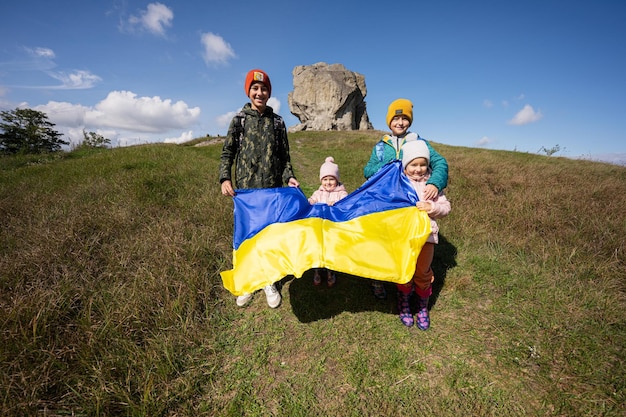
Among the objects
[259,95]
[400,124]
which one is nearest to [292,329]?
[400,124]

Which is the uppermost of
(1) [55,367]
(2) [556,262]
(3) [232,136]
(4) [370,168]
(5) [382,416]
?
(3) [232,136]

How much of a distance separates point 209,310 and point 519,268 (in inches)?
201

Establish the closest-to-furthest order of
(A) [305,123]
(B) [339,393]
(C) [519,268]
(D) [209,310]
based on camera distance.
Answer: (B) [339,393] < (D) [209,310] < (C) [519,268] < (A) [305,123]

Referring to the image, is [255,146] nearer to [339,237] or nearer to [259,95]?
[259,95]

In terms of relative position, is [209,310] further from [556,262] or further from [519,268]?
[556,262]

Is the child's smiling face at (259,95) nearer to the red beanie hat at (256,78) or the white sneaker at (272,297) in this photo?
the red beanie hat at (256,78)

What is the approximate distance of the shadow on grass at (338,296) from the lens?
11.9 feet

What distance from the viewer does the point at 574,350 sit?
2.72m

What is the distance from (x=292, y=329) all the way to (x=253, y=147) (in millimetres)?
2721

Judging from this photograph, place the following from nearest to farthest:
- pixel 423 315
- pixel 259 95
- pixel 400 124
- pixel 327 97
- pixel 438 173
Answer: pixel 438 173 < pixel 423 315 < pixel 400 124 < pixel 259 95 < pixel 327 97

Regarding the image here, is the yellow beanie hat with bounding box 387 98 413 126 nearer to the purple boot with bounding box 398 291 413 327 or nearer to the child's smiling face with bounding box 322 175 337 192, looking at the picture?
the child's smiling face with bounding box 322 175 337 192

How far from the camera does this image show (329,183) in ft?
13.4

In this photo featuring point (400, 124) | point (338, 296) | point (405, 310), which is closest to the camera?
point (405, 310)

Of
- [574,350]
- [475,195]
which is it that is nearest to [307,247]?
[574,350]
